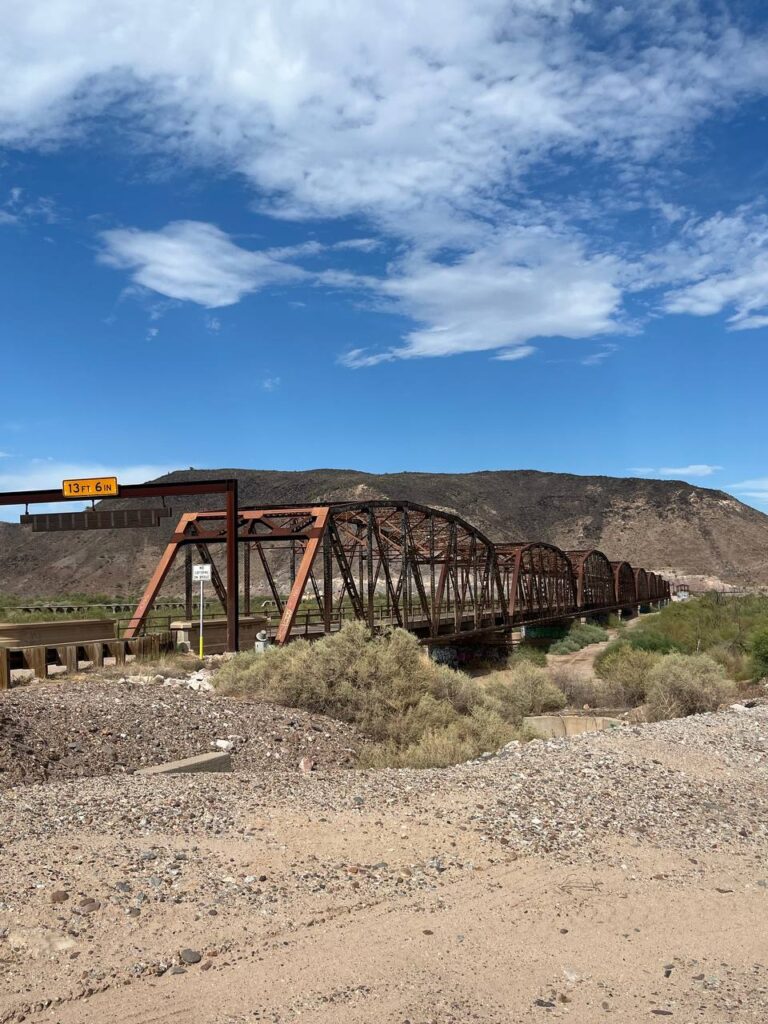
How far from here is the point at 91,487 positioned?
2770cm

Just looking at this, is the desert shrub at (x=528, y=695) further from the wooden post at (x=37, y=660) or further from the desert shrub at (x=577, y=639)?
the desert shrub at (x=577, y=639)

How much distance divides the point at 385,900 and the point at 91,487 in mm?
23590

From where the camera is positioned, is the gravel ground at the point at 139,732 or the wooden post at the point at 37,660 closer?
the gravel ground at the point at 139,732

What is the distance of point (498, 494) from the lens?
157 meters

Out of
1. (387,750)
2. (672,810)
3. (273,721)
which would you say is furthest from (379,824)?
(273,721)

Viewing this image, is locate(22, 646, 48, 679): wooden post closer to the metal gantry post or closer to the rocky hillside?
the metal gantry post

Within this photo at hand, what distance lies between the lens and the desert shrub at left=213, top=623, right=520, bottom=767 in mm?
15398

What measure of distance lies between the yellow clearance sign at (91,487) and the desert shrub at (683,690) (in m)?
17.9

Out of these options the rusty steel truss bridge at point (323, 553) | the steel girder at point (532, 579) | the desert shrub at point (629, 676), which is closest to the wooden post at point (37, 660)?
the rusty steel truss bridge at point (323, 553)

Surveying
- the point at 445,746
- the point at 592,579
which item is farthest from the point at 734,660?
the point at 592,579

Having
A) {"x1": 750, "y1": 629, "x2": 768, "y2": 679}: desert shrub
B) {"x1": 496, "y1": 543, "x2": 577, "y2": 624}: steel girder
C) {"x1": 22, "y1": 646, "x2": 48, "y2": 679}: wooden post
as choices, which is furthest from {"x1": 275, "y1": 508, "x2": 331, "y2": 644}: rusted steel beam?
{"x1": 496, "y1": 543, "x2": 577, "y2": 624}: steel girder

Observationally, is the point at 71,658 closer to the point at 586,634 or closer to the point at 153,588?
the point at 153,588

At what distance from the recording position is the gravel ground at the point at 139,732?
11.9 m

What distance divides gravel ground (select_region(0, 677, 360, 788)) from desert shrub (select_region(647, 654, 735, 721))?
25.2 feet
